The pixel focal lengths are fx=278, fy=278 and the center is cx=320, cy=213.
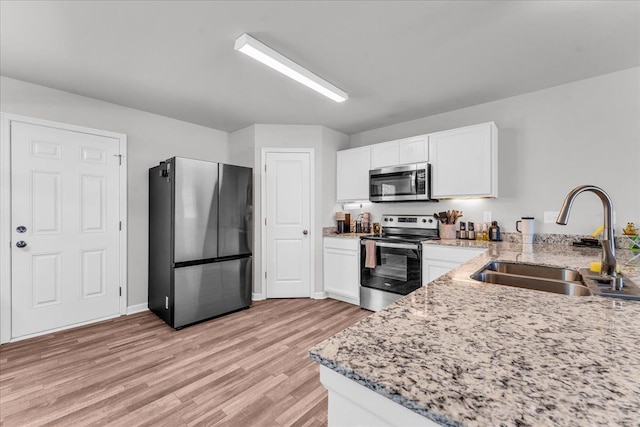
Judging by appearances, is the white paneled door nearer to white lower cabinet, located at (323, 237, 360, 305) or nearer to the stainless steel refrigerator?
white lower cabinet, located at (323, 237, 360, 305)

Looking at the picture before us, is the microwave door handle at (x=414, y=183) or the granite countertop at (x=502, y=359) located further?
the microwave door handle at (x=414, y=183)

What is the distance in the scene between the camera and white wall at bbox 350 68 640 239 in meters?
2.46

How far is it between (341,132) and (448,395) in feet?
13.6

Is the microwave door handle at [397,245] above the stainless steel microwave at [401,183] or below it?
below

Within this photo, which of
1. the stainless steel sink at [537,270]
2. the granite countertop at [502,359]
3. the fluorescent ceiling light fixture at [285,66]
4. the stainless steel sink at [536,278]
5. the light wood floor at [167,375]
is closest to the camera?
the granite countertop at [502,359]

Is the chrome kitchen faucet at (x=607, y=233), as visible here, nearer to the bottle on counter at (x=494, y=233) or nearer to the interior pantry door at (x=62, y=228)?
the bottle on counter at (x=494, y=233)

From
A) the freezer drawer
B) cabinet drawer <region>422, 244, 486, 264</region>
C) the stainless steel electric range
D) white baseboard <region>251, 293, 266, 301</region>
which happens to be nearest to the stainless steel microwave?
the stainless steel electric range

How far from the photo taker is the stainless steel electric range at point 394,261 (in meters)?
3.02

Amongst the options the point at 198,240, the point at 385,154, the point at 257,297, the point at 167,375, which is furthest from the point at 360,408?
the point at 257,297

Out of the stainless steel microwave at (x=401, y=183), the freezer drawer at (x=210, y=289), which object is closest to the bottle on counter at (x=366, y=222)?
the stainless steel microwave at (x=401, y=183)

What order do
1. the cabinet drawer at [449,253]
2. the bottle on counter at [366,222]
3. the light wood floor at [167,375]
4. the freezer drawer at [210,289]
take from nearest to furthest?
the light wood floor at [167,375] → the cabinet drawer at [449,253] → the freezer drawer at [210,289] → the bottle on counter at [366,222]

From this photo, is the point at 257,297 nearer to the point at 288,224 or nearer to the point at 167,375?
the point at 288,224

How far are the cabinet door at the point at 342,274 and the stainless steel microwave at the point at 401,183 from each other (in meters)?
0.83

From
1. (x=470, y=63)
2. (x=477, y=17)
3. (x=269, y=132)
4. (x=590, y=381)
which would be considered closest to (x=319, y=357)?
(x=590, y=381)
